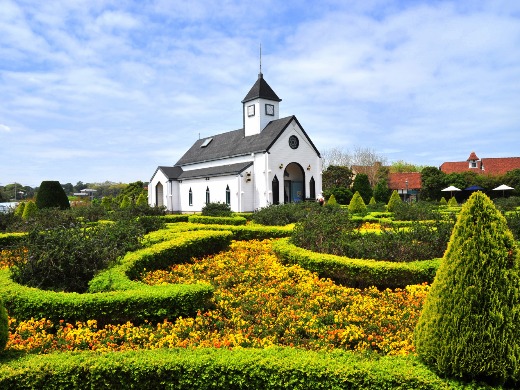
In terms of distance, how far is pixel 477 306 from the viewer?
3.94 meters

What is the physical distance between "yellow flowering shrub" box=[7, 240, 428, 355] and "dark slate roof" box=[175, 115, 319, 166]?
25.8 m

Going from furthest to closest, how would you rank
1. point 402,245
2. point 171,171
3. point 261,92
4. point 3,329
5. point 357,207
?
1. point 171,171
2. point 261,92
3. point 357,207
4. point 402,245
5. point 3,329

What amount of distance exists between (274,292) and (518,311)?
434 cm

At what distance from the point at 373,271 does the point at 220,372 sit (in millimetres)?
4739

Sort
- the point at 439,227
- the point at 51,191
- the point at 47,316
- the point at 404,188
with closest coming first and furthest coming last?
the point at 47,316, the point at 439,227, the point at 51,191, the point at 404,188

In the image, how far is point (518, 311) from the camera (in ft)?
12.7

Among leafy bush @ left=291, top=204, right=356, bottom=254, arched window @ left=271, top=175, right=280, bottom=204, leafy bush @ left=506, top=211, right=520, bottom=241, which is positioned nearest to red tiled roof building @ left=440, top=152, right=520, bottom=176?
arched window @ left=271, top=175, right=280, bottom=204

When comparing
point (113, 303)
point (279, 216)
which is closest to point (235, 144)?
point (279, 216)

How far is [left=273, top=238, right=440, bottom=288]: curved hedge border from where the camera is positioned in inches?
312

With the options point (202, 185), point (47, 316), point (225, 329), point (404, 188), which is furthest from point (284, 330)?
point (404, 188)

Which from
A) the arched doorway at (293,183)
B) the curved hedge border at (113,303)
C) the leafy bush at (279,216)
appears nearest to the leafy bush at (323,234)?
the curved hedge border at (113,303)

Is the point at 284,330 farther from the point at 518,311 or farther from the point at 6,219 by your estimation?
the point at 6,219

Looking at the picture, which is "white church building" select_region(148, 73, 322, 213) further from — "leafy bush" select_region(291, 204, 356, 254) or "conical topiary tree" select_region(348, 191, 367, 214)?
"leafy bush" select_region(291, 204, 356, 254)

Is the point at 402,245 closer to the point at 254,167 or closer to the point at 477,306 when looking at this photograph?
the point at 477,306
